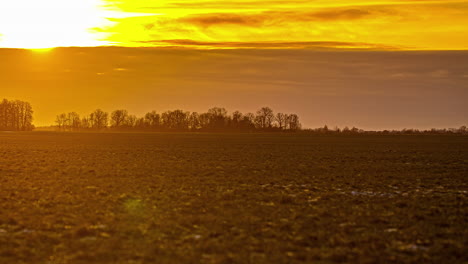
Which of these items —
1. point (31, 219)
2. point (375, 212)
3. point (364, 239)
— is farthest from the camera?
point (375, 212)

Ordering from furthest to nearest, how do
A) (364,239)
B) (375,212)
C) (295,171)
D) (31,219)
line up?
(295,171) → (375,212) → (31,219) → (364,239)

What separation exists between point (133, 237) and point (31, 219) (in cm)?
389

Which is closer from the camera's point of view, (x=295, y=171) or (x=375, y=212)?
(x=375, y=212)

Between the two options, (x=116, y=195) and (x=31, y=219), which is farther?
(x=116, y=195)

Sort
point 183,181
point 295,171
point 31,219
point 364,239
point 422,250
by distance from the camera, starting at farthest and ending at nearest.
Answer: point 295,171
point 183,181
point 31,219
point 364,239
point 422,250

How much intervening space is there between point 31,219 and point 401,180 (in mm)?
19141

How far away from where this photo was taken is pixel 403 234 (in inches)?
588

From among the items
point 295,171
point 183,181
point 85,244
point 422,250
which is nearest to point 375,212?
point 422,250

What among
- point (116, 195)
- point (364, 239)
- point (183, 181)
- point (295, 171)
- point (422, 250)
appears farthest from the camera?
point (295, 171)

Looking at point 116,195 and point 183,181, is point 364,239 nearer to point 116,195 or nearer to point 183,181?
point 116,195

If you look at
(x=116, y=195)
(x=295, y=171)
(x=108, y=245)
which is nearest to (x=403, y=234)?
(x=108, y=245)

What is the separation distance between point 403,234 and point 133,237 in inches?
252

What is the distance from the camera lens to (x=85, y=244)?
1370 centimetres

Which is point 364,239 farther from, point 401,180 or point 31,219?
point 401,180
